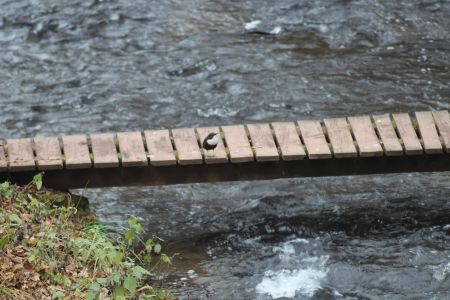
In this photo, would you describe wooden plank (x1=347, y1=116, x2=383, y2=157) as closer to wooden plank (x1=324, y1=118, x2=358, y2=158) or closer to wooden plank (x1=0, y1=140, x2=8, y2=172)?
wooden plank (x1=324, y1=118, x2=358, y2=158)

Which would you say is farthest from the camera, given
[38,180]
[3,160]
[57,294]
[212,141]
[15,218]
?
[212,141]

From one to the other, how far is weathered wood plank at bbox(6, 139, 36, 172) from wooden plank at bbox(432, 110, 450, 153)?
3.07 m

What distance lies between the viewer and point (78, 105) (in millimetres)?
8242

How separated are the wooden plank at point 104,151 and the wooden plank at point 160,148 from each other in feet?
0.85

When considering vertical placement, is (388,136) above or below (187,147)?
below

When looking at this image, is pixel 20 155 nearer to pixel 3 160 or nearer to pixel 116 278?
pixel 3 160

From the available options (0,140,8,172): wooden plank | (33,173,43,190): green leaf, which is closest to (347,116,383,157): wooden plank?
(33,173,43,190): green leaf

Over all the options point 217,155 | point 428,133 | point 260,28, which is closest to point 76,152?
point 217,155

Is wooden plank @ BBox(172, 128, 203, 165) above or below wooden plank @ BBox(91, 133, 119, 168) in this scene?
below

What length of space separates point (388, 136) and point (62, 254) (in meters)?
2.62

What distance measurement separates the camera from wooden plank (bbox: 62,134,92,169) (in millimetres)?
5879

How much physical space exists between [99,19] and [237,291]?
18.2ft

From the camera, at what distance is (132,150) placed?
19.7 ft

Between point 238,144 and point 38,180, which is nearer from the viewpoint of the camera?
point 38,180
